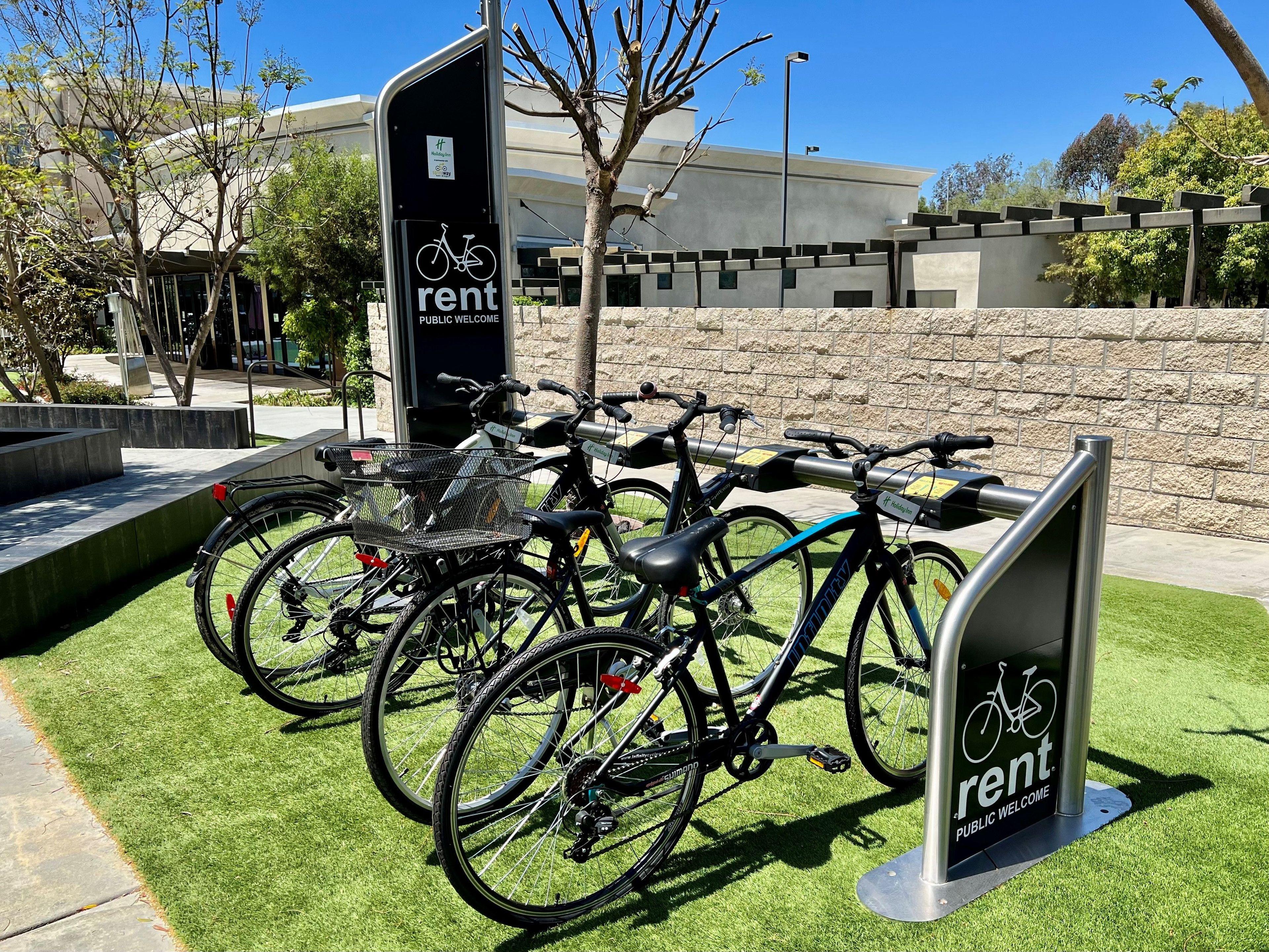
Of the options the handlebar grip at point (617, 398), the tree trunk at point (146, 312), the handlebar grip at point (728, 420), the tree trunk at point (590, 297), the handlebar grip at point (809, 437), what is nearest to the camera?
the handlebar grip at point (809, 437)

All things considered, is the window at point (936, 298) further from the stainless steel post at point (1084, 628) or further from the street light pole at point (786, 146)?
the stainless steel post at point (1084, 628)

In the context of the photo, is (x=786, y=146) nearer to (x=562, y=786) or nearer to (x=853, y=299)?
(x=853, y=299)

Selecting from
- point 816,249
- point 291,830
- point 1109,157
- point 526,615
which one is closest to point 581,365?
point 816,249

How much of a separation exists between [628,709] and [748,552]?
40.1 inches

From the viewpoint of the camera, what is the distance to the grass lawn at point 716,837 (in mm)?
2465

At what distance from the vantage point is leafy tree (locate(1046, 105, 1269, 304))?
25078mm

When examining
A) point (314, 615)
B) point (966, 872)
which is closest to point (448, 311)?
point (314, 615)

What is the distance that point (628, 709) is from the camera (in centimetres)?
319

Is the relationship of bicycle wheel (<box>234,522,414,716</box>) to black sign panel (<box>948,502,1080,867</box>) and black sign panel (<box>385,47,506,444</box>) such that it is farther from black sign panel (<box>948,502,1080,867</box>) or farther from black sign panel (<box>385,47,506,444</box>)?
black sign panel (<box>948,502,1080,867</box>)

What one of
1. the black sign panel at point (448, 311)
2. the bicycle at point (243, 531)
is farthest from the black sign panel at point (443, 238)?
the bicycle at point (243, 531)

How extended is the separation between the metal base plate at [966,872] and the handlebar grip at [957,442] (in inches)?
45.4

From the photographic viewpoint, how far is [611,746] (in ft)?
8.53

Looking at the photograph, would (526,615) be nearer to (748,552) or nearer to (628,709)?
(628,709)

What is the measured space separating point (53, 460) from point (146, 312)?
421cm
